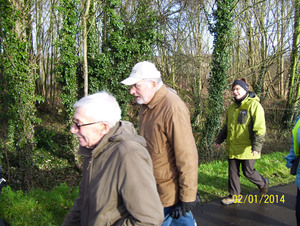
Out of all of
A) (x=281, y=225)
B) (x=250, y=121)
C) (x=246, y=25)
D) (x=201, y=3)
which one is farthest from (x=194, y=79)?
(x=281, y=225)

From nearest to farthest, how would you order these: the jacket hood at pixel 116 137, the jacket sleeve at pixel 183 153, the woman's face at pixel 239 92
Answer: the jacket hood at pixel 116 137, the jacket sleeve at pixel 183 153, the woman's face at pixel 239 92

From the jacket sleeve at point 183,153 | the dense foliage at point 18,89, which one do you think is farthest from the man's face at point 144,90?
the dense foliage at point 18,89

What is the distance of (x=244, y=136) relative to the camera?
3904 millimetres

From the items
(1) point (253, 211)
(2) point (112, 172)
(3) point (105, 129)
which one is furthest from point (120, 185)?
(1) point (253, 211)

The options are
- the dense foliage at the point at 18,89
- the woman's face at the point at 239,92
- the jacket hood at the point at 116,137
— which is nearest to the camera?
Result: the jacket hood at the point at 116,137

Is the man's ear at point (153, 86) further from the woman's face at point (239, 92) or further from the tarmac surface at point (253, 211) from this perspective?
the woman's face at point (239, 92)

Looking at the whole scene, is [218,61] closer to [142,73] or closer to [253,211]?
[253,211]

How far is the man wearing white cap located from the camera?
2131mm

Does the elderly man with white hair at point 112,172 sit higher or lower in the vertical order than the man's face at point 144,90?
lower

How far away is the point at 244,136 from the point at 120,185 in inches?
117

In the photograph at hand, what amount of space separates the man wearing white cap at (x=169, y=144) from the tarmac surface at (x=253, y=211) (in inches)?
45.7

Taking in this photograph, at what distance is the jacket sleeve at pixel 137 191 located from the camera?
4.69 ft

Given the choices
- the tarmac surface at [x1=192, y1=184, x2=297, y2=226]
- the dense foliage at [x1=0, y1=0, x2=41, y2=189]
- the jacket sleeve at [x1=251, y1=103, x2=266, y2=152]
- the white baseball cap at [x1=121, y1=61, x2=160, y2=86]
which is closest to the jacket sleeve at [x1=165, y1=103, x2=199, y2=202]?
the white baseball cap at [x1=121, y1=61, x2=160, y2=86]

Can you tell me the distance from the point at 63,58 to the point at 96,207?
771cm
